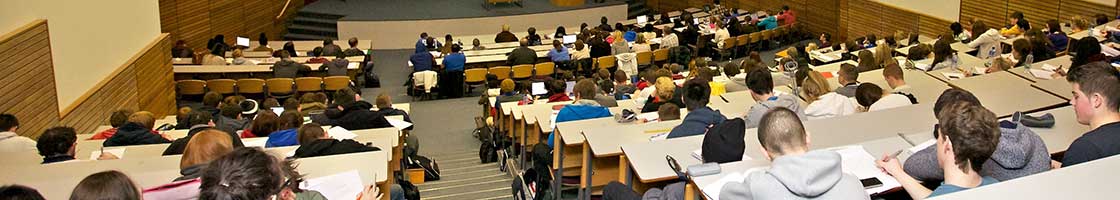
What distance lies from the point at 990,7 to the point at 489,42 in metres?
7.41

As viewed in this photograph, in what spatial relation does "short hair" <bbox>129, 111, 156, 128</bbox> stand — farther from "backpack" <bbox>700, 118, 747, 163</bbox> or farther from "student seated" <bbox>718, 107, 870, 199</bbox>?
"student seated" <bbox>718, 107, 870, 199</bbox>

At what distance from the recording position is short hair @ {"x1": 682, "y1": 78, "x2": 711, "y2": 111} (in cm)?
666

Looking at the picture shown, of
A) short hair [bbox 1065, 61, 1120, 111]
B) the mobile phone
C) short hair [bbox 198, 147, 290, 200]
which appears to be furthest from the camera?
short hair [bbox 1065, 61, 1120, 111]

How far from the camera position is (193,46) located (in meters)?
15.8

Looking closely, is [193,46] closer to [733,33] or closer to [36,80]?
[36,80]

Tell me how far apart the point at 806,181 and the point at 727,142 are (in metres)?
1.15

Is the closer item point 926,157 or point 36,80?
point 926,157

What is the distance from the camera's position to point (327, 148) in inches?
239

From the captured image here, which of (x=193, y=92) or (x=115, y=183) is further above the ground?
(x=115, y=183)

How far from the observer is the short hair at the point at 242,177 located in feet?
11.4

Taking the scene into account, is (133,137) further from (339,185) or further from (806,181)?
Result: (806,181)

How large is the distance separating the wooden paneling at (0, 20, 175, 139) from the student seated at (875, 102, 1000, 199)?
716cm

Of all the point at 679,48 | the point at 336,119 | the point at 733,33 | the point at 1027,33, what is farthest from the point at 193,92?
the point at 1027,33

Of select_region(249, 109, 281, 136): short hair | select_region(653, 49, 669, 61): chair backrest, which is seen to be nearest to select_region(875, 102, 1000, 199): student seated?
select_region(249, 109, 281, 136): short hair
